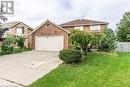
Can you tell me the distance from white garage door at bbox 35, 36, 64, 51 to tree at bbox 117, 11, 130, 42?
62.0 ft

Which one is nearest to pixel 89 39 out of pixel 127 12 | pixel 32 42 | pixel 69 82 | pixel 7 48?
pixel 69 82

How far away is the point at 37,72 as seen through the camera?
1374 centimetres

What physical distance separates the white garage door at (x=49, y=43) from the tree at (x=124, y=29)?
18.9 metres

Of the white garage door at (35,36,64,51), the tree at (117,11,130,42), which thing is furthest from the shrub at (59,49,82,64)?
the tree at (117,11,130,42)

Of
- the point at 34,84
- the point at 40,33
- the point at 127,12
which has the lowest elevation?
the point at 34,84

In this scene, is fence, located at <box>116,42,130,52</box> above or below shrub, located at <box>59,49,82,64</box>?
above

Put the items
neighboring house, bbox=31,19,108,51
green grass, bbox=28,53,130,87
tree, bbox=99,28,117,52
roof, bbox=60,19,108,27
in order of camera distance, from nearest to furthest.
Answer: green grass, bbox=28,53,130,87 → tree, bbox=99,28,117,52 → neighboring house, bbox=31,19,108,51 → roof, bbox=60,19,108,27

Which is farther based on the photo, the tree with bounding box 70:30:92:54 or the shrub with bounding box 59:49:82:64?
the tree with bounding box 70:30:92:54

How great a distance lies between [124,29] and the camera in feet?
154

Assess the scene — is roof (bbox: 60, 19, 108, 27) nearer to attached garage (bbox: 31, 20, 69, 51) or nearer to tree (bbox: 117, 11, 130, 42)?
tree (bbox: 117, 11, 130, 42)

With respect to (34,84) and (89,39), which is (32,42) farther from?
(34,84)

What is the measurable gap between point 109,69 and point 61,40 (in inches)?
680

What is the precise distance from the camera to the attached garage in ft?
100

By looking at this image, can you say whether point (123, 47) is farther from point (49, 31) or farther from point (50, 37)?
point (49, 31)
